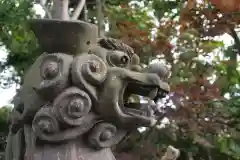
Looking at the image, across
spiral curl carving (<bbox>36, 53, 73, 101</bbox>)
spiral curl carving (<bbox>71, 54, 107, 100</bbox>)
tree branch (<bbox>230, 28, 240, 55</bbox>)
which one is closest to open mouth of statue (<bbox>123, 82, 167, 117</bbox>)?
spiral curl carving (<bbox>71, 54, 107, 100</bbox>)

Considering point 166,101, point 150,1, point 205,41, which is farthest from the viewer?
point 150,1

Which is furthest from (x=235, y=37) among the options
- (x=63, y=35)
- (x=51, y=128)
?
(x=51, y=128)

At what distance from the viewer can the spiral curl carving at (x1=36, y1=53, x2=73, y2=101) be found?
6.06 ft

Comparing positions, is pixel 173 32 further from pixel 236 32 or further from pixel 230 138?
pixel 230 138

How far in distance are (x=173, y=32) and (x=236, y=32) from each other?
1.50ft

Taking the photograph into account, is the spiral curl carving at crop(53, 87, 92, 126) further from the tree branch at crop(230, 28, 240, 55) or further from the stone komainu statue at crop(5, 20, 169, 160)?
the tree branch at crop(230, 28, 240, 55)

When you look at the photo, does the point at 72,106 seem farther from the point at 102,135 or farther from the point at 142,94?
the point at 142,94

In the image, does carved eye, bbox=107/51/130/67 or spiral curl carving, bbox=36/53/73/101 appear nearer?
spiral curl carving, bbox=36/53/73/101

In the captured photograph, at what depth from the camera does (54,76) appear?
1855 millimetres

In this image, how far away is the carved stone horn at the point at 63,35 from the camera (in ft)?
→ 6.20

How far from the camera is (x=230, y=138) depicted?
3924mm

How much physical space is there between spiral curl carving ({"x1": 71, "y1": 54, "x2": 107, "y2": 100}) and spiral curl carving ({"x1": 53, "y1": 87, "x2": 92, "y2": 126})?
0.10ft

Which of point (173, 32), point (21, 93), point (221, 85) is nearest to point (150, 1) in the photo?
point (173, 32)

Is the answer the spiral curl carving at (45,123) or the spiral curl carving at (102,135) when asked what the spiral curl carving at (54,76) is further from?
the spiral curl carving at (102,135)
